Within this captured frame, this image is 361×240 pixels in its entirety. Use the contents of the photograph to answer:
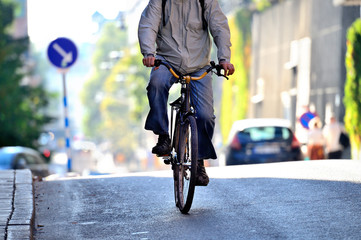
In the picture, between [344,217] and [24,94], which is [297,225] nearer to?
[344,217]

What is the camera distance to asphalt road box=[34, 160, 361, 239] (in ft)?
24.9

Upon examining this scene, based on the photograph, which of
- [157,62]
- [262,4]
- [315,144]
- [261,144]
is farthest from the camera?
[262,4]

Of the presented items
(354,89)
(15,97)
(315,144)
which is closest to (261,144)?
(315,144)

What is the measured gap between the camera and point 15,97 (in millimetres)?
39062

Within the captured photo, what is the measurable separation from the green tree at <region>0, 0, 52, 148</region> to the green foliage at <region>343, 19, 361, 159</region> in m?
14.5

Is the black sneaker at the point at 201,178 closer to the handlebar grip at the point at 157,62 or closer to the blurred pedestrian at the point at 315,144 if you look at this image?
the handlebar grip at the point at 157,62

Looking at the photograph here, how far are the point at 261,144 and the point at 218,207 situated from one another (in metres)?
12.4

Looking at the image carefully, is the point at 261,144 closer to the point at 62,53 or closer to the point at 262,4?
the point at 62,53

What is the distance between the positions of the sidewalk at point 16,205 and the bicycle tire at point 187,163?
1341mm

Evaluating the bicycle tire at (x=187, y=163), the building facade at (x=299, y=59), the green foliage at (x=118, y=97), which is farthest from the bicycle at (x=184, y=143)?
the green foliage at (x=118, y=97)

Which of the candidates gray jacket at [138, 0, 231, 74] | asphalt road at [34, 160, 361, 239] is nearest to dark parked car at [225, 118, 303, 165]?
asphalt road at [34, 160, 361, 239]

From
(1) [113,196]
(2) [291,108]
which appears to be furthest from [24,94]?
(1) [113,196]

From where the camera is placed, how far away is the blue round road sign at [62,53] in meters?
19.8

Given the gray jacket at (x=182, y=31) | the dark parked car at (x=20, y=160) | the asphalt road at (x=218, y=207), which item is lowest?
the dark parked car at (x=20, y=160)
